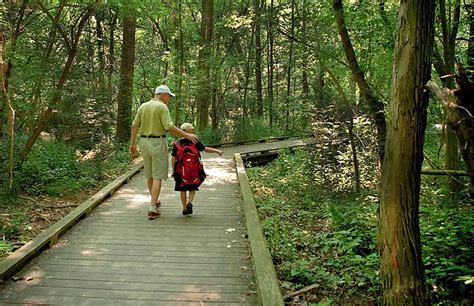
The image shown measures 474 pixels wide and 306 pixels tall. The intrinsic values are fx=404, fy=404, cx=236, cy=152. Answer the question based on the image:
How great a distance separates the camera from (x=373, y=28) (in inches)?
344

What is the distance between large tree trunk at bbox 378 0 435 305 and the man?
3.61 m

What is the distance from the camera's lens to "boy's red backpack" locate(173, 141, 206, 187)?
266 inches

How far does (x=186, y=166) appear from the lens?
679cm

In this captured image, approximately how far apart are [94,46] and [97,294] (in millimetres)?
18563

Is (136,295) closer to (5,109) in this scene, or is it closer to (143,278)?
(143,278)

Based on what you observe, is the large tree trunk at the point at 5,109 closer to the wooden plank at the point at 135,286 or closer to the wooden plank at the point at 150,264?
the wooden plank at the point at 150,264

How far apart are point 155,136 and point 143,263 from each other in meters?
2.44

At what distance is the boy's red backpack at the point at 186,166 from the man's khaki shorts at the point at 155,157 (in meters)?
0.22

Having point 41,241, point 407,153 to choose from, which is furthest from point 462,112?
point 41,241

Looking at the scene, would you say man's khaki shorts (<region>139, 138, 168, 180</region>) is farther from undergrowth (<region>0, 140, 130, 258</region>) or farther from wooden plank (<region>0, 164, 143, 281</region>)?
undergrowth (<region>0, 140, 130, 258</region>)

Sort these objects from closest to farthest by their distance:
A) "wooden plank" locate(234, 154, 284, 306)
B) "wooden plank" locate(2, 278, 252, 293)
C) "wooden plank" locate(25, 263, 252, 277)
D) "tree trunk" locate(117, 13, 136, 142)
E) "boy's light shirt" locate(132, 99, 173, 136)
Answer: "wooden plank" locate(234, 154, 284, 306)
"wooden plank" locate(2, 278, 252, 293)
"wooden plank" locate(25, 263, 252, 277)
"boy's light shirt" locate(132, 99, 173, 136)
"tree trunk" locate(117, 13, 136, 142)

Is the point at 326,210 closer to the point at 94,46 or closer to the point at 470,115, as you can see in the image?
the point at 470,115

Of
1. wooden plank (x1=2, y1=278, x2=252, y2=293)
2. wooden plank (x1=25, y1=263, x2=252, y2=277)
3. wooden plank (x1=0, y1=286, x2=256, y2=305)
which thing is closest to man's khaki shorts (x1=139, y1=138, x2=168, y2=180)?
wooden plank (x1=25, y1=263, x2=252, y2=277)

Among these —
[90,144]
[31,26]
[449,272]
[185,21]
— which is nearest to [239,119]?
[185,21]
